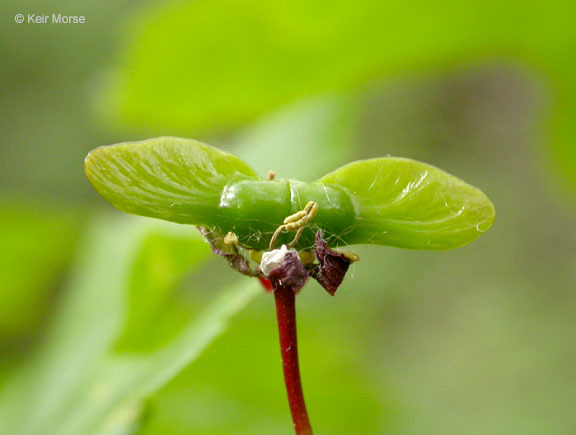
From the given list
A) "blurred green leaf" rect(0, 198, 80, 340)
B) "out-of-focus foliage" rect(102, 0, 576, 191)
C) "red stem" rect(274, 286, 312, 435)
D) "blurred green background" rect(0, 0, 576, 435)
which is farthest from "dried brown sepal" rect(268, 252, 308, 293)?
"blurred green leaf" rect(0, 198, 80, 340)

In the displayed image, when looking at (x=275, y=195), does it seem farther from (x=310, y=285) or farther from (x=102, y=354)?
(x=310, y=285)

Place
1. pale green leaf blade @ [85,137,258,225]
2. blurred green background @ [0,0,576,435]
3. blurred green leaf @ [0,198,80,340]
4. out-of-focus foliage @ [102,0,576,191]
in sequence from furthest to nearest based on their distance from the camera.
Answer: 1. blurred green leaf @ [0,198,80,340]
2. out-of-focus foliage @ [102,0,576,191]
3. blurred green background @ [0,0,576,435]
4. pale green leaf blade @ [85,137,258,225]

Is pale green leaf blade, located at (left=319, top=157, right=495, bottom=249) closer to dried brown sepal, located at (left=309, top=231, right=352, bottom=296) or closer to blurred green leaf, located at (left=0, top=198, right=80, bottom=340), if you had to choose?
dried brown sepal, located at (left=309, top=231, right=352, bottom=296)

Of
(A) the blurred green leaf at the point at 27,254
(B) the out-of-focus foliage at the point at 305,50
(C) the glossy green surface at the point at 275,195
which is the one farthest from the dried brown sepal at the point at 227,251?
(A) the blurred green leaf at the point at 27,254

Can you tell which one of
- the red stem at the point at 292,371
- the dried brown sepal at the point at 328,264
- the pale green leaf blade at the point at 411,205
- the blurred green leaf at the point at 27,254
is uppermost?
the pale green leaf blade at the point at 411,205

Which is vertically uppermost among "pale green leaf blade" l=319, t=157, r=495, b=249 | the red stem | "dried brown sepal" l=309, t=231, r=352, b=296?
"pale green leaf blade" l=319, t=157, r=495, b=249

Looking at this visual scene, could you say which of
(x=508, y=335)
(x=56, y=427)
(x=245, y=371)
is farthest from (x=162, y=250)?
(x=508, y=335)

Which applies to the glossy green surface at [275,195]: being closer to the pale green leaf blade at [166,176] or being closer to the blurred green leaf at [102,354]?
the pale green leaf blade at [166,176]
